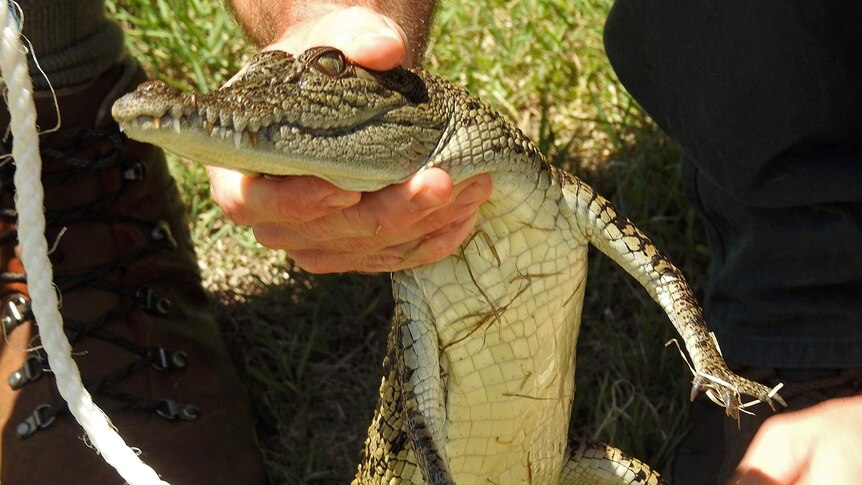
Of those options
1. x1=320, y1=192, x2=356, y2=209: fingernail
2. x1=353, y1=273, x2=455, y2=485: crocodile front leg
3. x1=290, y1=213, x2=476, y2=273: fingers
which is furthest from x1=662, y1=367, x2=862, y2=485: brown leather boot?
x1=320, y1=192, x2=356, y2=209: fingernail

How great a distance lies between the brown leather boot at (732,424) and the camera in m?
2.44

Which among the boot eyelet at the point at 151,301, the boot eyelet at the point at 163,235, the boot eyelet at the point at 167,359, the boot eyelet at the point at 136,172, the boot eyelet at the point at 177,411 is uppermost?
the boot eyelet at the point at 136,172

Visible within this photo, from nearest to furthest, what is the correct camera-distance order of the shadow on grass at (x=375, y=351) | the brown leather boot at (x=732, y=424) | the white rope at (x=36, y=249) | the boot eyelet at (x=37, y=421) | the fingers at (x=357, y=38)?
the white rope at (x=36, y=249) → the fingers at (x=357, y=38) → the brown leather boot at (x=732, y=424) → the boot eyelet at (x=37, y=421) → the shadow on grass at (x=375, y=351)

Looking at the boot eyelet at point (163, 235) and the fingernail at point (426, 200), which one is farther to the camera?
the boot eyelet at point (163, 235)

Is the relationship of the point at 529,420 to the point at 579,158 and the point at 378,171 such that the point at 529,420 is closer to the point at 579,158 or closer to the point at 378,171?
the point at 378,171

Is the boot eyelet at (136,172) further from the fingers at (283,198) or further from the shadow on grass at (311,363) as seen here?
the fingers at (283,198)

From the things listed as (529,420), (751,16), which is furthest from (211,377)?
(751,16)

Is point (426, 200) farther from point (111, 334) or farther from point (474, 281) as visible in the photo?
point (111, 334)

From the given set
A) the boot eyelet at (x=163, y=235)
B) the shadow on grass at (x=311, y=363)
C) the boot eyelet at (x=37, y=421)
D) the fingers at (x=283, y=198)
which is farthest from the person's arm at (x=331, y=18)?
the boot eyelet at (x=37, y=421)

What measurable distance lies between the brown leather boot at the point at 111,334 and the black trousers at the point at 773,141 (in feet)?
4.67

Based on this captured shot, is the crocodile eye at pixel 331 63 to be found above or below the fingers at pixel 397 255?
above

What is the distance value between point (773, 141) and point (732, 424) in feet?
2.43

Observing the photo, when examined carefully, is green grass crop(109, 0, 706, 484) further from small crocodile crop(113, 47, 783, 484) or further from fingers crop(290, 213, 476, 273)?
fingers crop(290, 213, 476, 273)

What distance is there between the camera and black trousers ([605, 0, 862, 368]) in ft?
7.54
